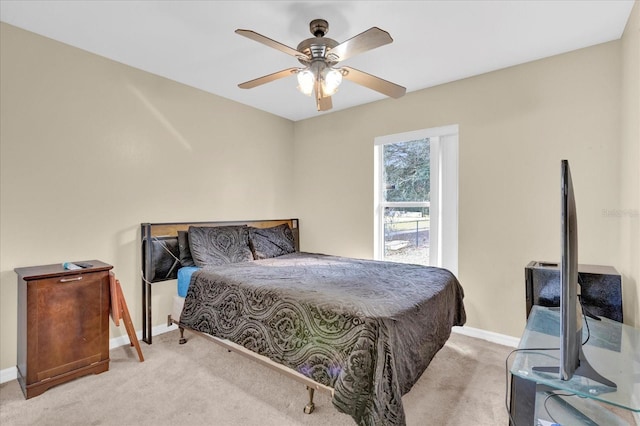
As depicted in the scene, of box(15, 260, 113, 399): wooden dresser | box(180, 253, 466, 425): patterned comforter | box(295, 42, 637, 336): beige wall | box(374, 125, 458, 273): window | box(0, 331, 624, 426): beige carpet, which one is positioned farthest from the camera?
box(374, 125, 458, 273): window

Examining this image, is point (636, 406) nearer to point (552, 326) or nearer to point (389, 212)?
point (552, 326)

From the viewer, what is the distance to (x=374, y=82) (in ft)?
7.45

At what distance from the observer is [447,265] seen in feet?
10.9

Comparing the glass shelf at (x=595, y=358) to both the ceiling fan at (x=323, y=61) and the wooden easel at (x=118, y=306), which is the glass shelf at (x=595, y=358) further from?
the wooden easel at (x=118, y=306)

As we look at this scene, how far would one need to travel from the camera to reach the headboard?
9.60 feet

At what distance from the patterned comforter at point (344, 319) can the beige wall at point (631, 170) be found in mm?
1046

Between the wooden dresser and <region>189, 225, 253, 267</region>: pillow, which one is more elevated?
<region>189, 225, 253, 267</region>: pillow

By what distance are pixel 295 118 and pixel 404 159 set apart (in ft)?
5.58

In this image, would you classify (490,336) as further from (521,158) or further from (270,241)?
(270,241)

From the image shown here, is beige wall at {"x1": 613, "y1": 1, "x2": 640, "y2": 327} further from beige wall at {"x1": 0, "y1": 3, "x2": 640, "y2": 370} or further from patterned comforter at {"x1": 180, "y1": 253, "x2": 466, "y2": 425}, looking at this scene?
patterned comforter at {"x1": 180, "y1": 253, "x2": 466, "y2": 425}

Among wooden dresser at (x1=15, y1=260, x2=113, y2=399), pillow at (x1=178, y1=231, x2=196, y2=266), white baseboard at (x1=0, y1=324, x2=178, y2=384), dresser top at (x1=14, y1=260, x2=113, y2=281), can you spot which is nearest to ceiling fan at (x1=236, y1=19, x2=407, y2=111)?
pillow at (x1=178, y1=231, x2=196, y2=266)

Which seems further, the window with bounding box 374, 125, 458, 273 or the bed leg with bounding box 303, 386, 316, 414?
the window with bounding box 374, 125, 458, 273

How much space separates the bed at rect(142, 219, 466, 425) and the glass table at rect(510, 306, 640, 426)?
54 centimetres

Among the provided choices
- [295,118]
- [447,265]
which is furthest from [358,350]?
[295,118]
